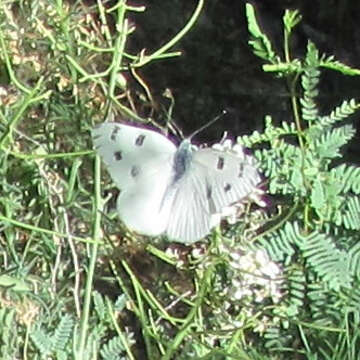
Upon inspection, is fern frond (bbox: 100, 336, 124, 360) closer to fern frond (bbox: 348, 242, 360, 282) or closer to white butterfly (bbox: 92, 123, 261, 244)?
white butterfly (bbox: 92, 123, 261, 244)

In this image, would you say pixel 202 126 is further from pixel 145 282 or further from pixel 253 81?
pixel 145 282

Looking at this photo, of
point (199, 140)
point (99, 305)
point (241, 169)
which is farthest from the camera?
point (199, 140)

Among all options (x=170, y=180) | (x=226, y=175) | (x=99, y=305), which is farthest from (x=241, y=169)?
(x=99, y=305)

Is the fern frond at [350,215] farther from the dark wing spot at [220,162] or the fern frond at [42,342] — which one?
the fern frond at [42,342]

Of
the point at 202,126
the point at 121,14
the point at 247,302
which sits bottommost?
the point at 247,302

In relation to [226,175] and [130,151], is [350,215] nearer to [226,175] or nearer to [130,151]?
[226,175]

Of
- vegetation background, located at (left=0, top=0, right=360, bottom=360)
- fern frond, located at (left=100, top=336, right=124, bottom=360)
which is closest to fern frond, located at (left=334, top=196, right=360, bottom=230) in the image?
vegetation background, located at (left=0, top=0, right=360, bottom=360)

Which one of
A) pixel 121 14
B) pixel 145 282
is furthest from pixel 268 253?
pixel 121 14
